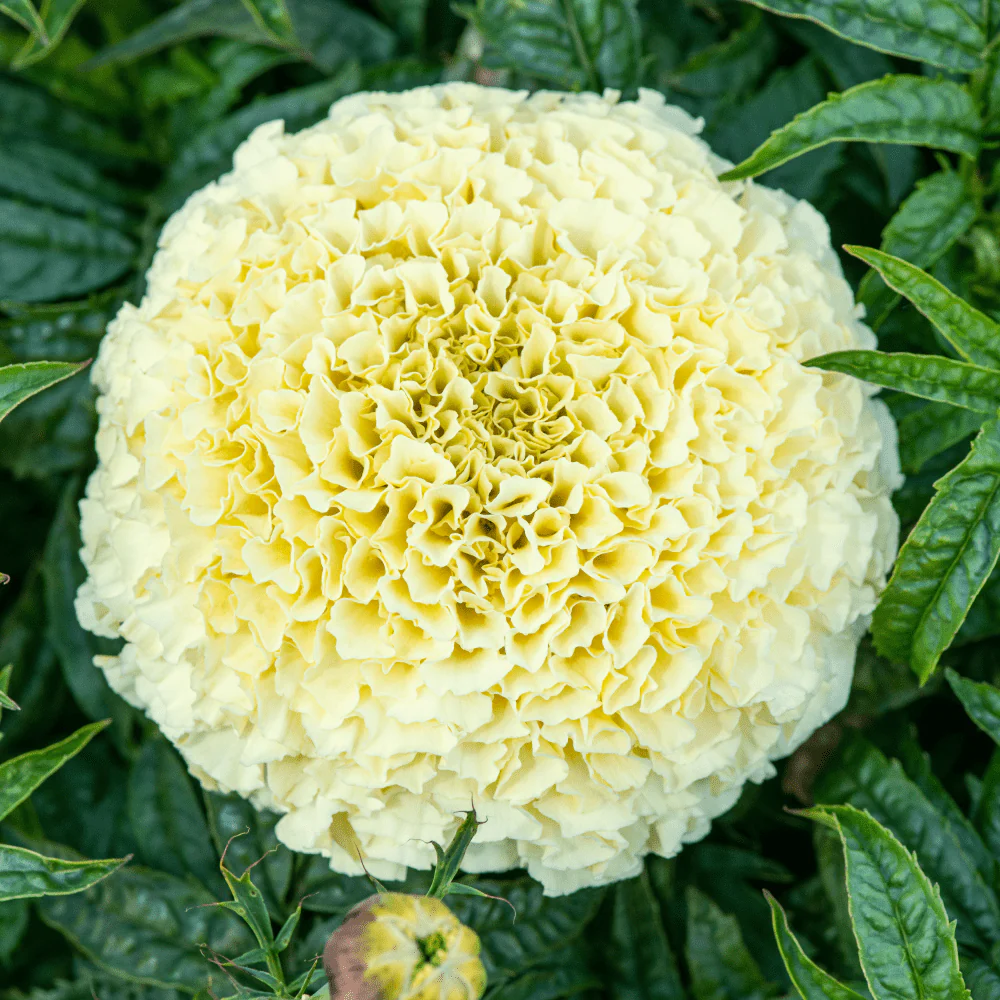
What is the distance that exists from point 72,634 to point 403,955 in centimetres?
56

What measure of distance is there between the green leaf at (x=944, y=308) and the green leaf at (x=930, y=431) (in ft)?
0.19

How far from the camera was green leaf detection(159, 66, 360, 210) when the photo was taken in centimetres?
94

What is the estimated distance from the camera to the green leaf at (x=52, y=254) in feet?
3.10

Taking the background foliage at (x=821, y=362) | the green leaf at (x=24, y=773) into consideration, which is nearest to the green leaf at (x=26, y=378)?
the background foliage at (x=821, y=362)

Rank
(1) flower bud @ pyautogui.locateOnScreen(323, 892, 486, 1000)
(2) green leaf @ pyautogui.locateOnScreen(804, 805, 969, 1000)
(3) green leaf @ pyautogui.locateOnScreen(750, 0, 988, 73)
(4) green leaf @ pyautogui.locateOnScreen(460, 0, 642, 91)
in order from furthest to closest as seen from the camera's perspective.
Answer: (4) green leaf @ pyautogui.locateOnScreen(460, 0, 642, 91), (3) green leaf @ pyautogui.locateOnScreen(750, 0, 988, 73), (2) green leaf @ pyautogui.locateOnScreen(804, 805, 969, 1000), (1) flower bud @ pyautogui.locateOnScreen(323, 892, 486, 1000)

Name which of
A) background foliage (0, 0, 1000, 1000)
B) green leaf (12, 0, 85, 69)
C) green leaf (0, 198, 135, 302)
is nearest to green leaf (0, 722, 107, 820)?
background foliage (0, 0, 1000, 1000)

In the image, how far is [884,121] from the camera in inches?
29.9

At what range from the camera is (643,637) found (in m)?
0.64

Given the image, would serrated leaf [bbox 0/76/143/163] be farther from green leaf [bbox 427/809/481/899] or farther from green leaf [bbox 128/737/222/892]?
green leaf [bbox 427/809/481/899]

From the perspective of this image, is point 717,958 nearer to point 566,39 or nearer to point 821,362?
point 821,362

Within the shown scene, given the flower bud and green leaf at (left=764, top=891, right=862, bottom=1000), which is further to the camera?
green leaf at (left=764, top=891, right=862, bottom=1000)

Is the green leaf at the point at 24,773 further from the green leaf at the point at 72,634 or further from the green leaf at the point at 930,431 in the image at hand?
the green leaf at the point at 930,431

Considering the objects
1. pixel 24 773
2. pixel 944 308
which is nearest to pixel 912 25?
pixel 944 308

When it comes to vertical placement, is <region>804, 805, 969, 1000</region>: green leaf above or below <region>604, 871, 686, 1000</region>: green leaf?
above
